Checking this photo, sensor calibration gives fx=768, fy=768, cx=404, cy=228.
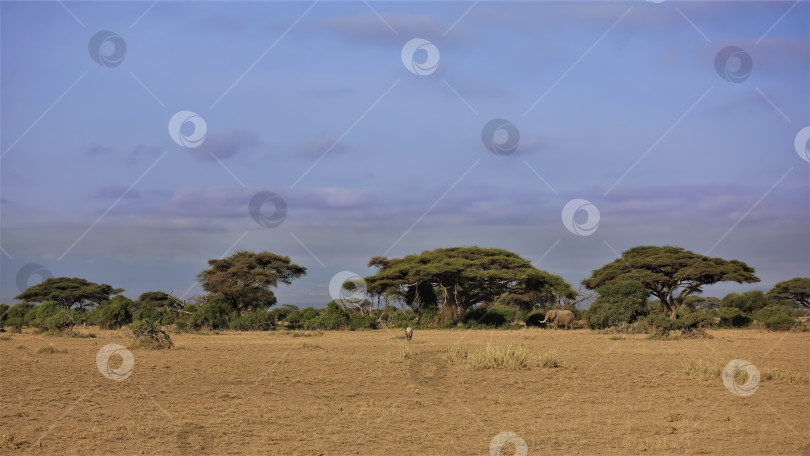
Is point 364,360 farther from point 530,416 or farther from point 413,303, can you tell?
point 413,303

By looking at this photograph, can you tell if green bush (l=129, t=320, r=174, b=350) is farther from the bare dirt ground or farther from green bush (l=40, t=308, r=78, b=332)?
green bush (l=40, t=308, r=78, b=332)

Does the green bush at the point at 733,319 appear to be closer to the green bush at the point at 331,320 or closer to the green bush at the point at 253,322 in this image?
the green bush at the point at 331,320

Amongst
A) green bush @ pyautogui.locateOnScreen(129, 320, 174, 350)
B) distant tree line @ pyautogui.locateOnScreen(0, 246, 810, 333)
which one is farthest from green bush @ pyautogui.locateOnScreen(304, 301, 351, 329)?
green bush @ pyautogui.locateOnScreen(129, 320, 174, 350)

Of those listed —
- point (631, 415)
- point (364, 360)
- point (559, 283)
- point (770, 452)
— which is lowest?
point (770, 452)

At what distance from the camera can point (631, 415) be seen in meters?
11.1

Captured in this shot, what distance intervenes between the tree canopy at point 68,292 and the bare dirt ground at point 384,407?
1389 inches

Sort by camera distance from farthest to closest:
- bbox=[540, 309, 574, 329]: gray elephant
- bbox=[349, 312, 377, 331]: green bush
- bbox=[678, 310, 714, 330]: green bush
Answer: bbox=[540, 309, 574, 329]: gray elephant → bbox=[349, 312, 377, 331]: green bush → bbox=[678, 310, 714, 330]: green bush

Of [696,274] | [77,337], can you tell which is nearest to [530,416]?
[77,337]

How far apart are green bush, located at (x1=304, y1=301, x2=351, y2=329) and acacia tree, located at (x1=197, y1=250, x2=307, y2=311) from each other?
4.91 meters

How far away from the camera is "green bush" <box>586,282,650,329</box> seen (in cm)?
A: 3409

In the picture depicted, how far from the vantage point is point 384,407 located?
11758 mm

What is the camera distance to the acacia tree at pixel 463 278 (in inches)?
1497

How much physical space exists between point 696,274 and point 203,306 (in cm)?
2422

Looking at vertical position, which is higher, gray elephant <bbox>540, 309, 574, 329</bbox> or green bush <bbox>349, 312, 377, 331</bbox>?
green bush <bbox>349, 312, 377, 331</bbox>
